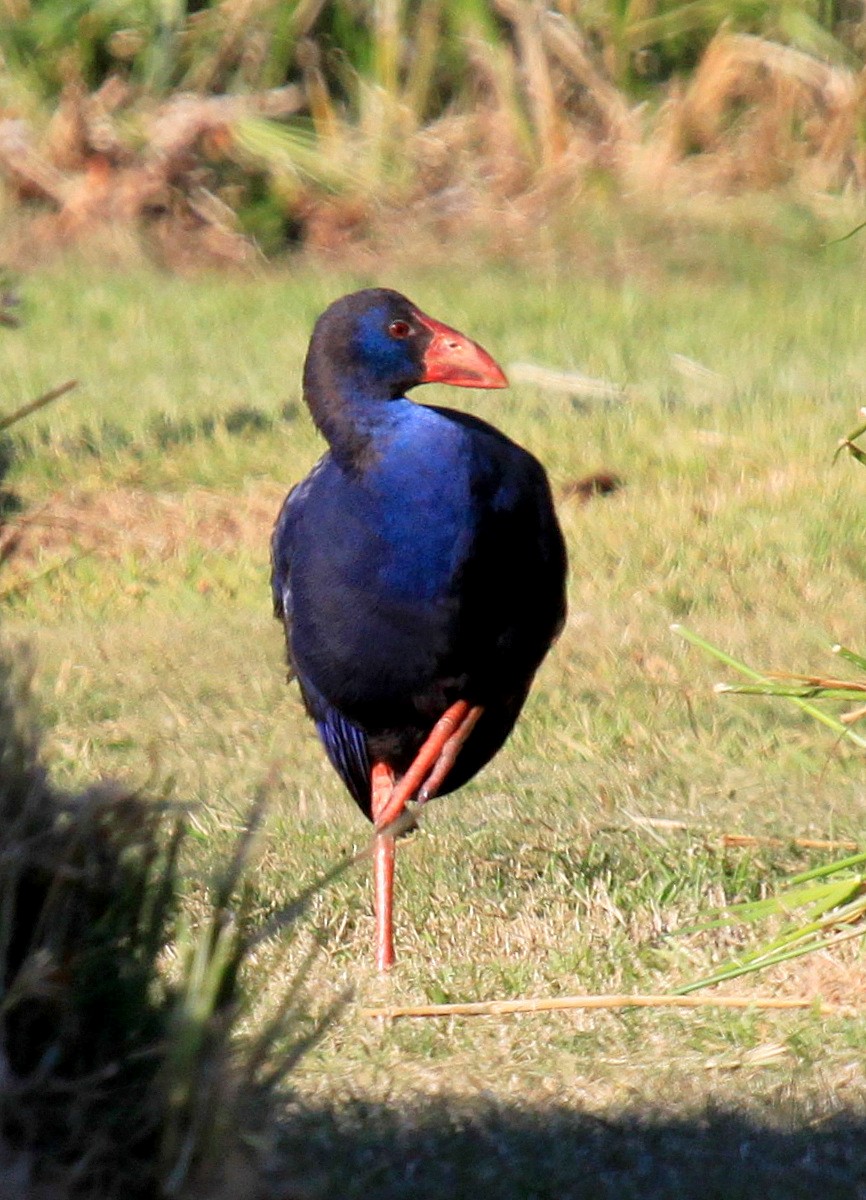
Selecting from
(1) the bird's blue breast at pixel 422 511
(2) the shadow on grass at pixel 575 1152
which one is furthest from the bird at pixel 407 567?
(2) the shadow on grass at pixel 575 1152

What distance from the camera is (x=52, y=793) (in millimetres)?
1949

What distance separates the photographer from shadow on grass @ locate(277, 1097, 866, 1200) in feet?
9.06

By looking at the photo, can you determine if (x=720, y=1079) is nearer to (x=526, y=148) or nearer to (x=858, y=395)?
(x=858, y=395)

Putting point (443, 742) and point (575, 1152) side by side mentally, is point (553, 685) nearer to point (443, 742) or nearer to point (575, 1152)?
point (443, 742)

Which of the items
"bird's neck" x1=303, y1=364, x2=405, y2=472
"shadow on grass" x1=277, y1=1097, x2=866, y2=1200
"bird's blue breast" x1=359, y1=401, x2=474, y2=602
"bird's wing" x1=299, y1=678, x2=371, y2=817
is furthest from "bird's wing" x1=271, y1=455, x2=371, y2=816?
"shadow on grass" x1=277, y1=1097, x2=866, y2=1200

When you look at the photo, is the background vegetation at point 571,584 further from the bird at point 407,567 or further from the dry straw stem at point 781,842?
the bird at point 407,567

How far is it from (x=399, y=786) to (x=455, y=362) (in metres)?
0.89

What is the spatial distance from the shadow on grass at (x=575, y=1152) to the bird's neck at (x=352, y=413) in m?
1.43

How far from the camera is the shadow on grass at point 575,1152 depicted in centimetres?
276

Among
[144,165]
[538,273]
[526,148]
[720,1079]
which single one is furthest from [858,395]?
[720,1079]

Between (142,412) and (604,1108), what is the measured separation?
5075mm

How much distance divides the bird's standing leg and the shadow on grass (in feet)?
2.32

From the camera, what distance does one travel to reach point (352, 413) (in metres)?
4.05

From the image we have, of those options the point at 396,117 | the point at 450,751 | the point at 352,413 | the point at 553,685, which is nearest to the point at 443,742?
the point at 450,751
